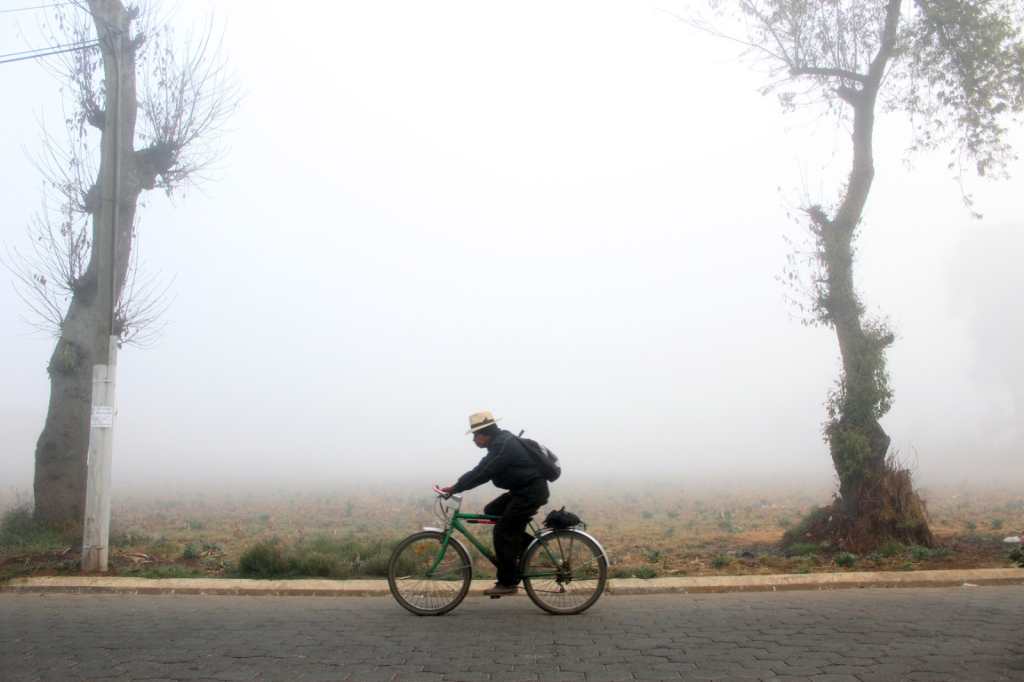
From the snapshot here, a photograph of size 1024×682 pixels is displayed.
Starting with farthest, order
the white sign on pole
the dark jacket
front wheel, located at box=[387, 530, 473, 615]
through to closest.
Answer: the white sign on pole, front wheel, located at box=[387, 530, 473, 615], the dark jacket

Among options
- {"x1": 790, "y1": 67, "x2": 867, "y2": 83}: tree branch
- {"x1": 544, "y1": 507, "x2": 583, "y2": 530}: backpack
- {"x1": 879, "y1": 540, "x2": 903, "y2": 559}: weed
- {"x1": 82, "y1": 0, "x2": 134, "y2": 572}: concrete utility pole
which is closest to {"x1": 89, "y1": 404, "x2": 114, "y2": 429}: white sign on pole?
{"x1": 82, "y1": 0, "x2": 134, "y2": 572}: concrete utility pole

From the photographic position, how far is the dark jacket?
7.93m

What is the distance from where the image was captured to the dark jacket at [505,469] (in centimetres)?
793

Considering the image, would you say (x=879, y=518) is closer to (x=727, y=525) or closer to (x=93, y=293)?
(x=727, y=525)

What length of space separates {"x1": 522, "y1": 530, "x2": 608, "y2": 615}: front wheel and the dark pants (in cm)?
11

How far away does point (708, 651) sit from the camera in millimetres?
6516

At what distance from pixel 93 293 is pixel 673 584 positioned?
9.00 metres

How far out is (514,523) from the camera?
317 inches

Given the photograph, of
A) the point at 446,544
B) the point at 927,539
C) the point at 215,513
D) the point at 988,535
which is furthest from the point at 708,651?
the point at 215,513

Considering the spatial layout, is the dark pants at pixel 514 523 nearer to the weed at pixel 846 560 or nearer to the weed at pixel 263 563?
the weed at pixel 263 563

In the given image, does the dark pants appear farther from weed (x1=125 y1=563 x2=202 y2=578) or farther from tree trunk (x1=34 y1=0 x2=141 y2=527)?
tree trunk (x1=34 y1=0 x2=141 y2=527)

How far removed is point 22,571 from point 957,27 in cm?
1430

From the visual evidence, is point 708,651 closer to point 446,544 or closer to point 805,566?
point 446,544

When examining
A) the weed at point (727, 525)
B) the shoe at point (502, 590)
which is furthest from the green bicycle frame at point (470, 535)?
the weed at point (727, 525)
